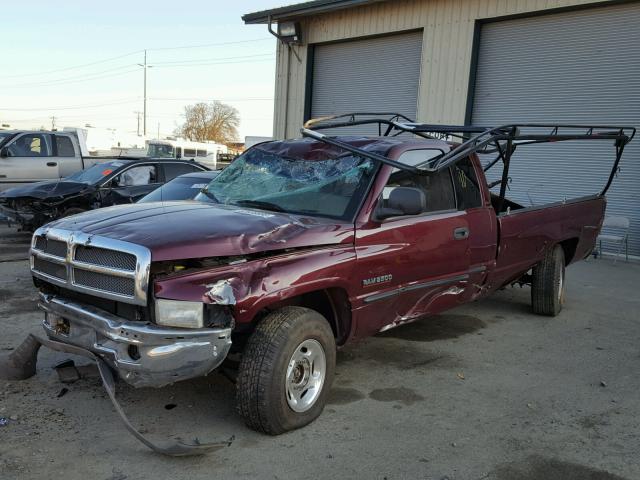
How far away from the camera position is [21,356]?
4262 millimetres

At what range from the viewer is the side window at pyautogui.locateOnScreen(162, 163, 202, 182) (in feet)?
38.1

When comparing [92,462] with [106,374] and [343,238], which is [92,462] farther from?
[343,238]

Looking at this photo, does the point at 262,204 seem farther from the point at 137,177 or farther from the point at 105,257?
the point at 137,177

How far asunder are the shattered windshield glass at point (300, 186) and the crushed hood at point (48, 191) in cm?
631

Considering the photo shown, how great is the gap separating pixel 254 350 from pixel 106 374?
2.87ft

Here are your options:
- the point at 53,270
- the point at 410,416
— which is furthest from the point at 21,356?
the point at 410,416

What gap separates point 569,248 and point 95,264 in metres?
5.70

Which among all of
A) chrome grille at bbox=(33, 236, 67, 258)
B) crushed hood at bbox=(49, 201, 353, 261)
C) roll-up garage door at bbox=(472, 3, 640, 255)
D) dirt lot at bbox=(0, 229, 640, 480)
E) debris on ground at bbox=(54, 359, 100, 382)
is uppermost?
roll-up garage door at bbox=(472, 3, 640, 255)

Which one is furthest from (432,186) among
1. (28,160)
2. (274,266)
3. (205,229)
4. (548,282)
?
(28,160)

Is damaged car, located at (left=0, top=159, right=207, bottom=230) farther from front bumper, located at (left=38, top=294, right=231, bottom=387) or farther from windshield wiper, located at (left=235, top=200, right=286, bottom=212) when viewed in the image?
front bumper, located at (left=38, top=294, right=231, bottom=387)

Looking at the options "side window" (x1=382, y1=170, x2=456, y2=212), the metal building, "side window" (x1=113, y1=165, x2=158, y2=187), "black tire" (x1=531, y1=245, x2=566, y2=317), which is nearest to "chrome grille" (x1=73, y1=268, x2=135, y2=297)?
"side window" (x1=382, y1=170, x2=456, y2=212)

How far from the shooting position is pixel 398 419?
3.99 meters

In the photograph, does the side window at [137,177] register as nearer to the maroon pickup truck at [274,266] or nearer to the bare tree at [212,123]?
the maroon pickup truck at [274,266]

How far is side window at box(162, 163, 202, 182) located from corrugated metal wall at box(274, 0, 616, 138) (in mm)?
5573
